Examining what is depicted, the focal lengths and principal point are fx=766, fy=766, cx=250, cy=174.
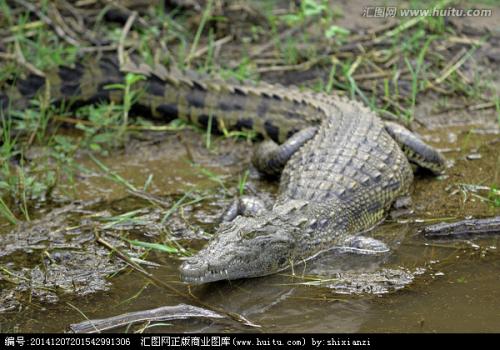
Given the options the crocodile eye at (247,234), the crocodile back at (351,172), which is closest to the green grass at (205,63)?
the crocodile back at (351,172)

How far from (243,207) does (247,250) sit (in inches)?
34.9

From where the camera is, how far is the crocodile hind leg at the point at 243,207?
210 inches

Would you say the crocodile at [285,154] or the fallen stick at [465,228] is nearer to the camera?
the crocodile at [285,154]

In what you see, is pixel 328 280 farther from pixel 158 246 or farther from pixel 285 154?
pixel 285 154

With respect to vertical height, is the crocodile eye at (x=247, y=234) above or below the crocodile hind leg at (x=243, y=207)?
above

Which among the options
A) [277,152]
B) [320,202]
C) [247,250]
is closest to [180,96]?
[277,152]

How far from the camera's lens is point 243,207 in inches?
212

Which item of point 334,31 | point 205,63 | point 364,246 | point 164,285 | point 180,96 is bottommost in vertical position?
point 164,285

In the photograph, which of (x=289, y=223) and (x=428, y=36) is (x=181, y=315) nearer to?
(x=289, y=223)

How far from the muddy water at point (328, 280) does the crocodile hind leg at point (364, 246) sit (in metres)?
0.08

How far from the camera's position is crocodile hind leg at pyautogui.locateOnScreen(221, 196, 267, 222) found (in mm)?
5340

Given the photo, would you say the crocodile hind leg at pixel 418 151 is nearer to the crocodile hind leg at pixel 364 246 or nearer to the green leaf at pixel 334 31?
the crocodile hind leg at pixel 364 246

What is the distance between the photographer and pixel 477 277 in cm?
452
